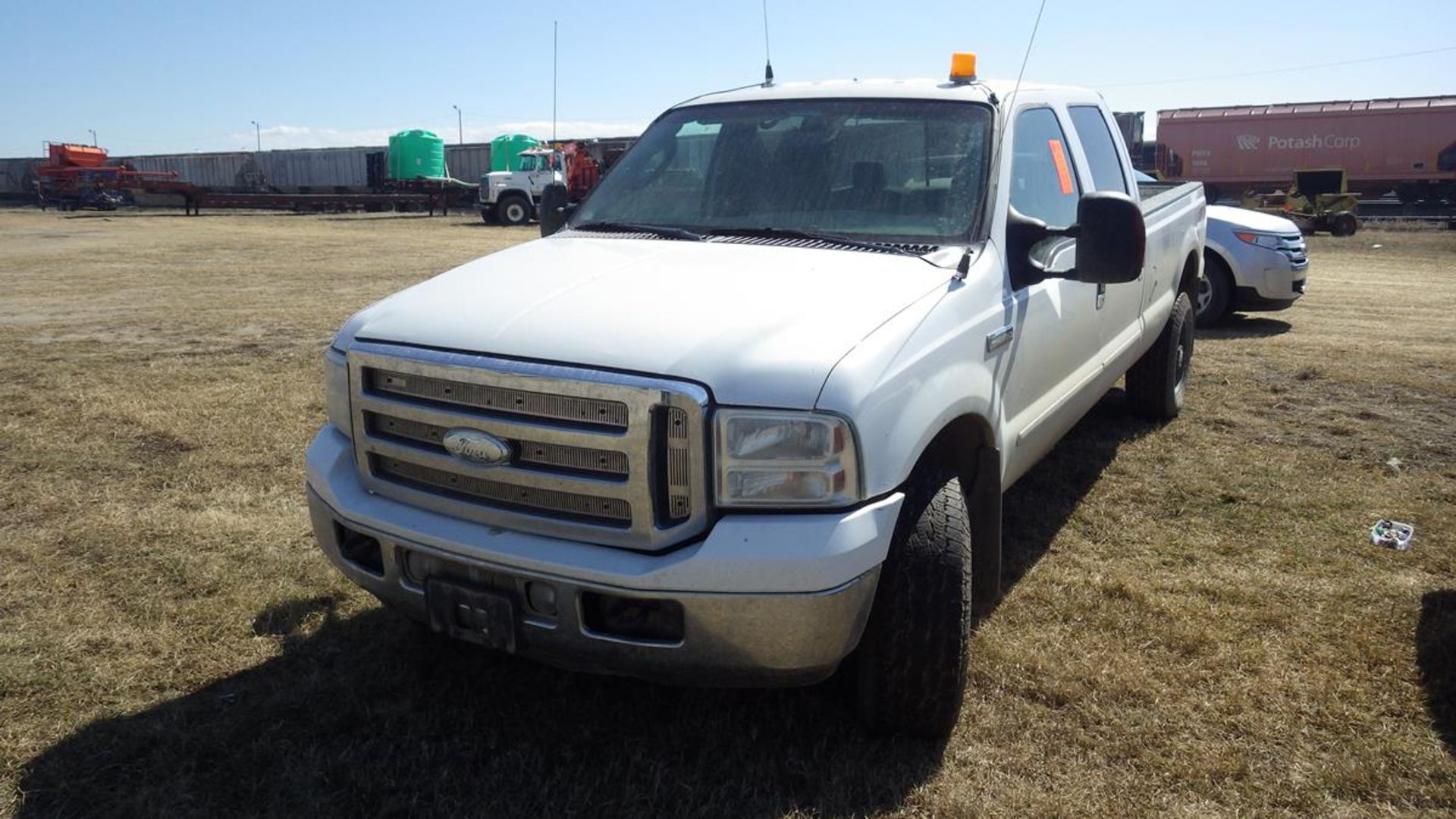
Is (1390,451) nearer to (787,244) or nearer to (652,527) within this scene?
(787,244)

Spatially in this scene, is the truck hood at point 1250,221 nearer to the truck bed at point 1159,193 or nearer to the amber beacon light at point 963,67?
the truck bed at point 1159,193

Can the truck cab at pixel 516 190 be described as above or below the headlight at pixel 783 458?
above

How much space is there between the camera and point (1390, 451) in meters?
5.91

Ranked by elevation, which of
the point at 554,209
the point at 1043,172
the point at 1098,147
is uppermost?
Result: the point at 1098,147

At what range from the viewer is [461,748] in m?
2.99

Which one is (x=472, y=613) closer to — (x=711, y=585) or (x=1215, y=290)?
(x=711, y=585)

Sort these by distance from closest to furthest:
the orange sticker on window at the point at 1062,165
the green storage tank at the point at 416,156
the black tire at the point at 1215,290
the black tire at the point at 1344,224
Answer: the orange sticker on window at the point at 1062,165 < the black tire at the point at 1215,290 < the black tire at the point at 1344,224 < the green storage tank at the point at 416,156

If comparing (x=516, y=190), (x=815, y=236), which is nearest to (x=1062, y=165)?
(x=815, y=236)

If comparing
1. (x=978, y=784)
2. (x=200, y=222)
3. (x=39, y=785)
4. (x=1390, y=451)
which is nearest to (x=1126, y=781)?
(x=978, y=784)

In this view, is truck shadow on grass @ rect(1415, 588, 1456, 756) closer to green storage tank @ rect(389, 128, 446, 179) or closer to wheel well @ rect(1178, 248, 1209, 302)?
wheel well @ rect(1178, 248, 1209, 302)

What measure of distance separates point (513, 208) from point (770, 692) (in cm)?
3026

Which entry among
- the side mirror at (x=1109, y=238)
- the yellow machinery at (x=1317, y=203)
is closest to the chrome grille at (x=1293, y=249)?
the side mirror at (x=1109, y=238)

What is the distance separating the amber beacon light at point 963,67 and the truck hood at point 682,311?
1.20m

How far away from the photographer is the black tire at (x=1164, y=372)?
6203mm
